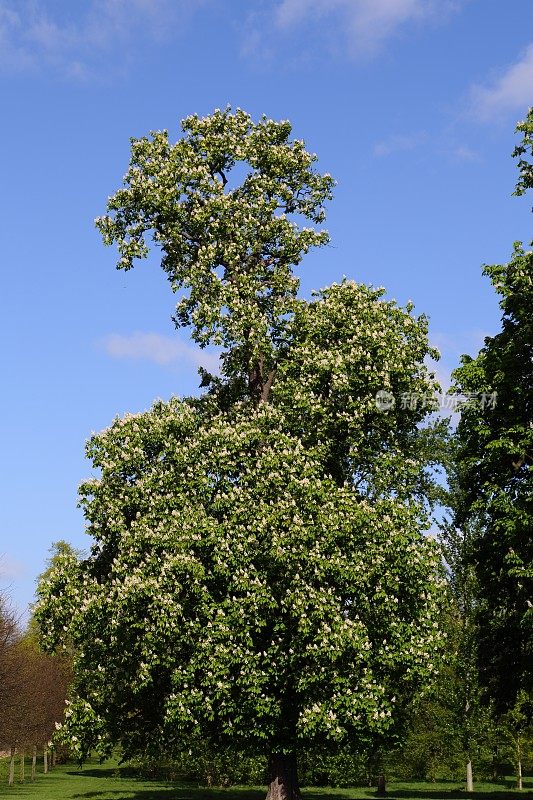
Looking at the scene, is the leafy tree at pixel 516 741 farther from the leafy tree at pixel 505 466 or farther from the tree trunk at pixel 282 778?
the tree trunk at pixel 282 778

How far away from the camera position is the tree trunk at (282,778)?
31016 millimetres

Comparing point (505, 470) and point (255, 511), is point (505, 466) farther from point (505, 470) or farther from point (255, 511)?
point (255, 511)

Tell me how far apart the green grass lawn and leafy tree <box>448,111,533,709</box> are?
853 cm

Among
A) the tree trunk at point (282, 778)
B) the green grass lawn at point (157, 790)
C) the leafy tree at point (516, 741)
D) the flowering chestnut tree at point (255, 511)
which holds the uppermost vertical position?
the flowering chestnut tree at point (255, 511)

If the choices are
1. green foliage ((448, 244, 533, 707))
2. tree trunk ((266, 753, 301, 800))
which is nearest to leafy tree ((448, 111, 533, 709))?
green foliage ((448, 244, 533, 707))

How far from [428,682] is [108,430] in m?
14.3

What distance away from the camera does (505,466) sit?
125 ft

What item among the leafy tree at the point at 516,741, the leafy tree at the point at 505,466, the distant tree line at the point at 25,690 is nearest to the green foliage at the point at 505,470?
the leafy tree at the point at 505,466

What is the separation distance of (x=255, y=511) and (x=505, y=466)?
1436 centimetres

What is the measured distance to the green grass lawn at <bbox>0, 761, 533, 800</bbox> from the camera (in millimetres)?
44281

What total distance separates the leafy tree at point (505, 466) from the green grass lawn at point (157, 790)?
28.0 feet

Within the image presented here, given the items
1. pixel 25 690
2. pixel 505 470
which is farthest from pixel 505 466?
pixel 25 690

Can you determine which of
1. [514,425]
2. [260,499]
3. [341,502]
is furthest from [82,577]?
[514,425]

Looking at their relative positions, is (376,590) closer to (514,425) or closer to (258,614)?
(258,614)
